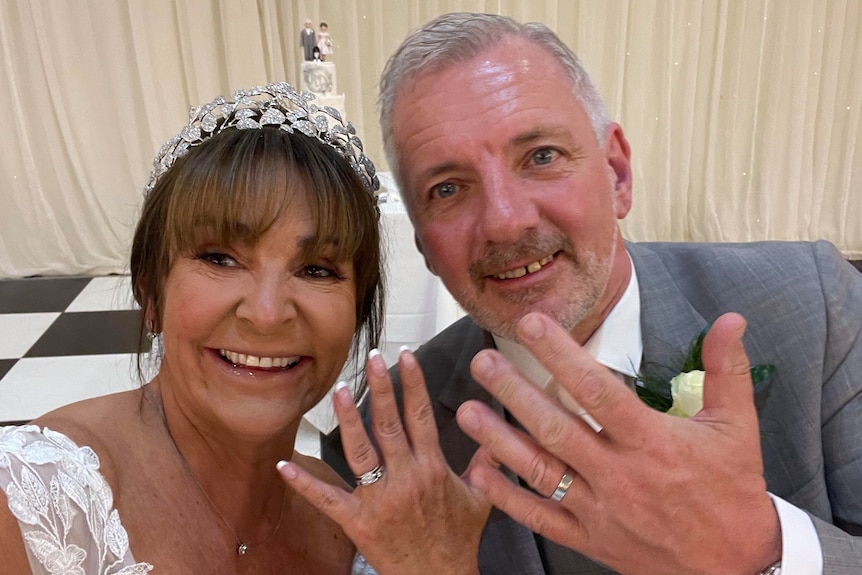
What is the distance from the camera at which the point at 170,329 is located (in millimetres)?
983

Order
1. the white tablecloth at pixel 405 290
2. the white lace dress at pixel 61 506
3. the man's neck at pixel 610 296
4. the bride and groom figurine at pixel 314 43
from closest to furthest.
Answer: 1. the white lace dress at pixel 61 506
2. the man's neck at pixel 610 296
3. the white tablecloth at pixel 405 290
4. the bride and groom figurine at pixel 314 43

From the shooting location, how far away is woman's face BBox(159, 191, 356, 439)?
37.5 inches

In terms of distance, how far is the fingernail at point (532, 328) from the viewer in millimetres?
639

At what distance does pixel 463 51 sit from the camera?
115cm

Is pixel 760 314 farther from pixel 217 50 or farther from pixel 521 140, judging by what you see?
pixel 217 50

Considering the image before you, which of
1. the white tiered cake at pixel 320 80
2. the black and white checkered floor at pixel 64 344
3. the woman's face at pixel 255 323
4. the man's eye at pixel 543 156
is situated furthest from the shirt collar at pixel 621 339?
the white tiered cake at pixel 320 80

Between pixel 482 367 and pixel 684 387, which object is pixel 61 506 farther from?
pixel 684 387

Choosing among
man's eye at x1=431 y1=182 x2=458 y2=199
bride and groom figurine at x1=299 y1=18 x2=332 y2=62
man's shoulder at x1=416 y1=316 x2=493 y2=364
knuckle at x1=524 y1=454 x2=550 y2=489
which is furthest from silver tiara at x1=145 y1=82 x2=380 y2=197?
bride and groom figurine at x1=299 y1=18 x2=332 y2=62

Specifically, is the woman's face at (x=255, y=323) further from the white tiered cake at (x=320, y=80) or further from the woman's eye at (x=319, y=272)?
the white tiered cake at (x=320, y=80)

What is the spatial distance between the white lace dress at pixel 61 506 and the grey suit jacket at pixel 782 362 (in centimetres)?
57

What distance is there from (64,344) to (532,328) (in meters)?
3.21

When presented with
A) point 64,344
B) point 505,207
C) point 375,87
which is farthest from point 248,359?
point 375,87

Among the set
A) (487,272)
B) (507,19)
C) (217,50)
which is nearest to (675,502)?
(487,272)

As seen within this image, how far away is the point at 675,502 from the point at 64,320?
3629 millimetres
